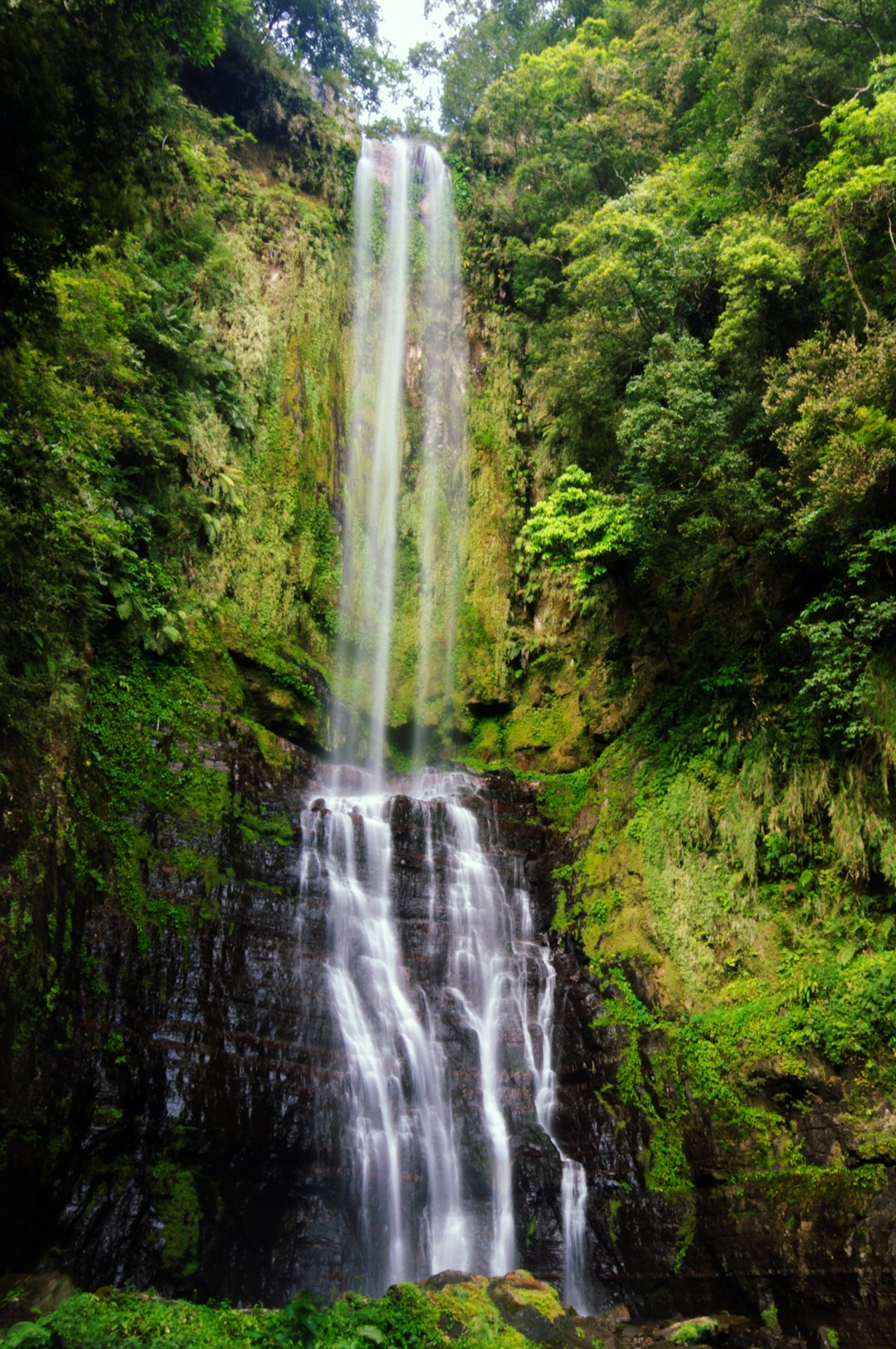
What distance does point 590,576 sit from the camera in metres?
12.6

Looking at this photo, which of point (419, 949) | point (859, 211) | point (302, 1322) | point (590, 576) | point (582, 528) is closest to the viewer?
point (302, 1322)

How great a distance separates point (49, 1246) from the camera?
23.3 ft

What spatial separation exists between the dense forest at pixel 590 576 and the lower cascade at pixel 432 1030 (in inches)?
39.3

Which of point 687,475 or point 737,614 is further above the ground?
point 687,475

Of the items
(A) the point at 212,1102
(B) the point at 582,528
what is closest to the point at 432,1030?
(A) the point at 212,1102

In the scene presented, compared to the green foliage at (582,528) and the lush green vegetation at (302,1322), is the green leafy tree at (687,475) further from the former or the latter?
the lush green vegetation at (302,1322)

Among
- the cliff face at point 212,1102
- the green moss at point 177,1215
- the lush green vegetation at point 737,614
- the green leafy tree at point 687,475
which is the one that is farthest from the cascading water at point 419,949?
the green leafy tree at point 687,475

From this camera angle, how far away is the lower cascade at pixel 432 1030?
29.1ft

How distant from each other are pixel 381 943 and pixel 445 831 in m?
2.26

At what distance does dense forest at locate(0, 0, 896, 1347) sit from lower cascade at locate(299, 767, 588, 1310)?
1.00 m

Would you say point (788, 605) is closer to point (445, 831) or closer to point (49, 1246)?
point (445, 831)

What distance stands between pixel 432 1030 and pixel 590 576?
6.84 m

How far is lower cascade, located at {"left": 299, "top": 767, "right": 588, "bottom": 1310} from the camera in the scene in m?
8.87

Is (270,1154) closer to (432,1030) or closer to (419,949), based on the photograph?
(432,1030)
